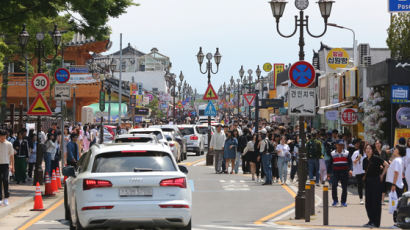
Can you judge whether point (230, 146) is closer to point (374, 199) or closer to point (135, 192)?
point (374, 199)

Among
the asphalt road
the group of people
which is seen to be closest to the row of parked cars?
the asphalt road

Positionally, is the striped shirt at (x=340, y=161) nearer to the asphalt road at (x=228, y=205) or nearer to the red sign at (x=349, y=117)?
the asphalt road at (x=228, y=205)

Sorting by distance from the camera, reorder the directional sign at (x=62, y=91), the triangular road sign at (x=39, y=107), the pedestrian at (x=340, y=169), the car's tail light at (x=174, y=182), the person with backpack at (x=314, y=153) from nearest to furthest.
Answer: the car's tail light at (x=174, y=182)
the pedestrian at (x=340, y=169)
the triangular road sign at (x=39, y=107)
the directional sign at (x=62, y=91)
the person with backpack at (x=314, y=153)

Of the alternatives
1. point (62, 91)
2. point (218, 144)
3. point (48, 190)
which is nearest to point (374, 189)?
point (48, 190)

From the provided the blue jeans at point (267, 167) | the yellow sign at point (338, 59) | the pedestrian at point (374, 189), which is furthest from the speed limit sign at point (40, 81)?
the yellow sign at point (338, 59)

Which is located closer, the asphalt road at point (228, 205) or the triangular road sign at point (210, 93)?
the asphalt road at point (228, 205)

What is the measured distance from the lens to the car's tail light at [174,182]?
11922 mm

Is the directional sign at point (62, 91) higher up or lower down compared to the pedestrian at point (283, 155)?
higher up

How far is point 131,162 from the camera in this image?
12.2 m

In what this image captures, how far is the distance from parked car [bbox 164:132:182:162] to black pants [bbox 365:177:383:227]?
756 inches

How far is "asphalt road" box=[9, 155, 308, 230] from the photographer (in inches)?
619

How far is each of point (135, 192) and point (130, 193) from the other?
3.1 inches

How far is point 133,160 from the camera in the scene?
12.3m

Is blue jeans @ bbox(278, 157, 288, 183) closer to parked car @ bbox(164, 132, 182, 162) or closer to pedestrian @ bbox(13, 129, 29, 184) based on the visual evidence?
pedestrian @ bbox(13, 129, 29, 184)
